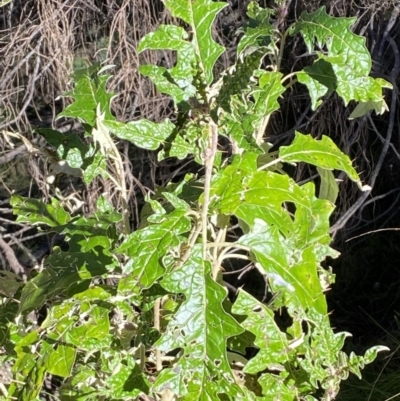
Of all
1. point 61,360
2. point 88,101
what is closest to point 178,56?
point 88,101

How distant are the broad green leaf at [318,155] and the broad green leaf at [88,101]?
32 cm

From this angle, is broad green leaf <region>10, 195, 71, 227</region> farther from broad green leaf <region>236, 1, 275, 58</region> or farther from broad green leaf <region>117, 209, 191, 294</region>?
broad green leaf <region>236, 1, 275, 58</region>

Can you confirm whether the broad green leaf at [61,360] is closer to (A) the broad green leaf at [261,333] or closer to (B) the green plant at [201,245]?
(B) the green plant at [201,245]

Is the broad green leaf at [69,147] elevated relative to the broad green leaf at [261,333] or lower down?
elevated

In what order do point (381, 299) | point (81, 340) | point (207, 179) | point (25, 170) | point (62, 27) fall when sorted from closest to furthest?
point (207, 179)
point (81, 340)
point (62, 27)
point (25, 170)
point (381, 299)

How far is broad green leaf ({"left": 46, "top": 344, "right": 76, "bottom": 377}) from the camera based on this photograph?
976mm

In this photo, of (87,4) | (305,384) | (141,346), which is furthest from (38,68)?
(305,384)

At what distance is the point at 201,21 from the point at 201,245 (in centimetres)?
33

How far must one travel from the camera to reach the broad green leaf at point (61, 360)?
98cm

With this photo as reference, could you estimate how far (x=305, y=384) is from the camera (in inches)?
41.5

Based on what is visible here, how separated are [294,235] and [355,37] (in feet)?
1.05

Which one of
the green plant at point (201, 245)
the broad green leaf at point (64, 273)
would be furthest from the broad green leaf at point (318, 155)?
the broad green leaf at point (64, 273)

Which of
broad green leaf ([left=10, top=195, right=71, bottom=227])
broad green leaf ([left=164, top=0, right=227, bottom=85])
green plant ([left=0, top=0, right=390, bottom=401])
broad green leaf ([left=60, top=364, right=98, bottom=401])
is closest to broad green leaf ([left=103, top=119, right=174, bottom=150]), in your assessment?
green plant ([left=0, top=0, right=390, bottom=401])

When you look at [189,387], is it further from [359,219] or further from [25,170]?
[359,219]
